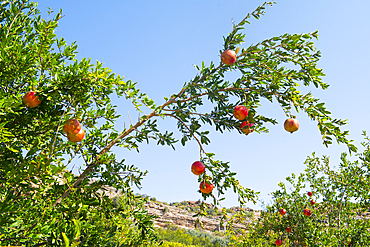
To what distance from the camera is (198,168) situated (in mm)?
2428

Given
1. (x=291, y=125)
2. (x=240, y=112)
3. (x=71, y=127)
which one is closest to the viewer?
(x=71, y=127)

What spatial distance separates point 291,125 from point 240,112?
0.71 meters

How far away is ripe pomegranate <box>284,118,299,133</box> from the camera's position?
102 inches

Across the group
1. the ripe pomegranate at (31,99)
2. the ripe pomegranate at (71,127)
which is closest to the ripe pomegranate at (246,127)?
the ripe pomegranate at (71,127)

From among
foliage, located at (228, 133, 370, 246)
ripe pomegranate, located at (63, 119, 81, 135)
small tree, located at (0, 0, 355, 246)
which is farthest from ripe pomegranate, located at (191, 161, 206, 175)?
foliage, located at (228, 133, 370, 246)

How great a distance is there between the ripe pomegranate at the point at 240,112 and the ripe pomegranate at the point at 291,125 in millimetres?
604

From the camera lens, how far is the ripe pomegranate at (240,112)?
236 centimetres

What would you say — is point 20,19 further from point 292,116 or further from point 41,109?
point 292,116

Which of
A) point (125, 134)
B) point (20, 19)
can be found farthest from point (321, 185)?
point (20, 19)

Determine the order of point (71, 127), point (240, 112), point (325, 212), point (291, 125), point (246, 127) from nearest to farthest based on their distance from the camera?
1. point (71, 127)
2. point (240, 112)
3. point (246, 127)
4. point (291, 125)
5. point (325, 212)

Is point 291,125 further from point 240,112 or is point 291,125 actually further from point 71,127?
point 71,127

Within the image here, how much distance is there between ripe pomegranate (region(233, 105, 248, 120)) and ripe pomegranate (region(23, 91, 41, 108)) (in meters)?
2.05

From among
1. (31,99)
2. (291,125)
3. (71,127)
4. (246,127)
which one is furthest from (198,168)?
(31,99)

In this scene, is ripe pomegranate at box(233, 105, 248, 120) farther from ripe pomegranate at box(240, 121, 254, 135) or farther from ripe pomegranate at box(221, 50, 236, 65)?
ripe pomegranate at box(221, 50, 236, 65)
